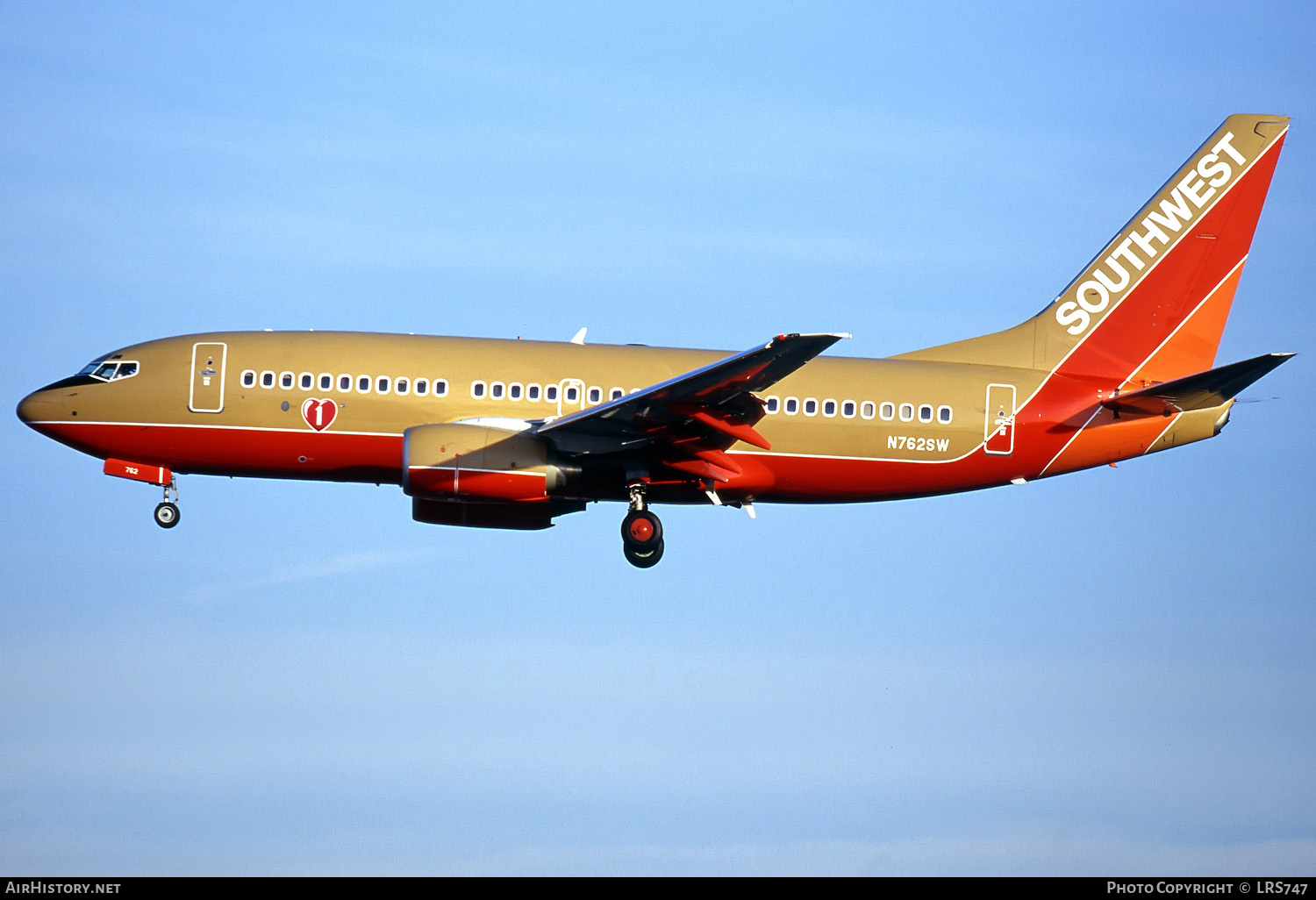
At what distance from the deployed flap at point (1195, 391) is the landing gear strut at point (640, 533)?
11.6 m

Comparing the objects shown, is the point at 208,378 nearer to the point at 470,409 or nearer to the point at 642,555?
the point at 470,409

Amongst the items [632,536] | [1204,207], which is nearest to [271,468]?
[632,536]

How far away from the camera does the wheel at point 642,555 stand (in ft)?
136

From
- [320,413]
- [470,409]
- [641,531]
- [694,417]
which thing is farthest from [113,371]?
[694,417]

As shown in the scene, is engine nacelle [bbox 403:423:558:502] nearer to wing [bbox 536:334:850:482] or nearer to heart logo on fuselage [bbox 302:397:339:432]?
wing [bbox 536:334:850:482]

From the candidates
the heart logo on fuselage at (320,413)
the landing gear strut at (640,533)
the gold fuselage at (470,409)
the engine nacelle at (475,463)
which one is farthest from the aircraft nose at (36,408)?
the landing gear strut at (640,533)

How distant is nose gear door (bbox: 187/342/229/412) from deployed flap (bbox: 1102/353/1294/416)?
21.5 m

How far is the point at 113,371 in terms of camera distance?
4281 cm

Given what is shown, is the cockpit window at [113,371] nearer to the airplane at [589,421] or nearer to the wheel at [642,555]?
the airplane at [589,421]

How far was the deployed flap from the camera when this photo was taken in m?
39.1

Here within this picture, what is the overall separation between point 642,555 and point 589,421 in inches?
151

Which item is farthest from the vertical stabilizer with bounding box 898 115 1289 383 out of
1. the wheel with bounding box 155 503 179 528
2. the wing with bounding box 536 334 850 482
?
the wheel with bounding box 155 503 179 528

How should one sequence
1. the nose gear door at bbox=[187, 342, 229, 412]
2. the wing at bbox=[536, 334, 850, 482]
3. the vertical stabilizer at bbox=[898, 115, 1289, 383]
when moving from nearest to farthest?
the wing at bbox=[536, 334, 850, 482] → the nose gear door at bbox=[187, 342, 229, 412] → the vertical stabilizer at bbox=[898, 115, 1289, 383]
